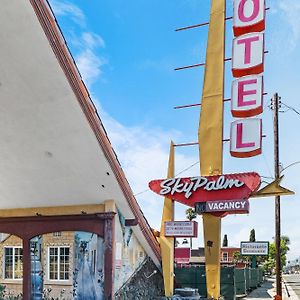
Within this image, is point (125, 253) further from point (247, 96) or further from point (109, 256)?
point (247, 96)

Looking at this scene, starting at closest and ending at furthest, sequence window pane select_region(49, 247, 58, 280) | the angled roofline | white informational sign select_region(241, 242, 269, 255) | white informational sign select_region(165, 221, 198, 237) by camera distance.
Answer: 1. the angled roofline
2. window pane select_region(49, 247, 58, 280)
3. white informational sign select_region(165, 221, 198, 237)
4. white informational sign select_region(241, 242, 269, 255)

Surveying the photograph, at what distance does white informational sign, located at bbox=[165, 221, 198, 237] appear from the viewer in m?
20.8

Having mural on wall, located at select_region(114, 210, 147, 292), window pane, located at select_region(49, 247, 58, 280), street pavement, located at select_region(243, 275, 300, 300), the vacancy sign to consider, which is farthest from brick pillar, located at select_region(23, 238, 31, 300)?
street pavement, located at select_region(243, 275, 300, 300)

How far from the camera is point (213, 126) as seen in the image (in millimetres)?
21094

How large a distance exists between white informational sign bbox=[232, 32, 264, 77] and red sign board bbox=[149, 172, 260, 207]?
→ 4620 mm

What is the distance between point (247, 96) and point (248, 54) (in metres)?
1.87

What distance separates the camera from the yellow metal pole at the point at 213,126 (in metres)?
20.3

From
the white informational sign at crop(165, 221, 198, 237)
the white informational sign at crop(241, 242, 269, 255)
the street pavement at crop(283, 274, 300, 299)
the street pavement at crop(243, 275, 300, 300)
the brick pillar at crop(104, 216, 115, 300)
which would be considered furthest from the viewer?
the white informational sign at crop(241, 242, 269, 255)

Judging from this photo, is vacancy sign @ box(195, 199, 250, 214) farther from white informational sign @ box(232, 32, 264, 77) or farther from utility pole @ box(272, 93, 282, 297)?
utility pole @ box(272, 93, 282, 297)

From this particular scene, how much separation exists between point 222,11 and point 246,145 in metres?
6.50

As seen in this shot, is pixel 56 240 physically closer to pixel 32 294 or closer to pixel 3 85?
pixel 32 294

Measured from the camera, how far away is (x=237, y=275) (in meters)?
27.4

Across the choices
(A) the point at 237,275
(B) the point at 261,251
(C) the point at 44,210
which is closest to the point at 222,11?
(C) the point at 44,210

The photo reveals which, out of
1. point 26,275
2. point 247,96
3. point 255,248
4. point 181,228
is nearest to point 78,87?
point 26,275
